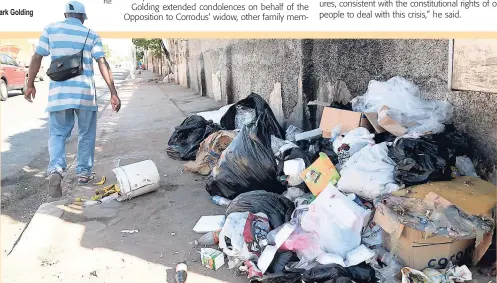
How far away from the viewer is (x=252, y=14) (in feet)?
6.16

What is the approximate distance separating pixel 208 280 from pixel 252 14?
1410 mm

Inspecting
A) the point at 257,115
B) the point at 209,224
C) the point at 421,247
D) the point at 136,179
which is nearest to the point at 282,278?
the point at 421,247

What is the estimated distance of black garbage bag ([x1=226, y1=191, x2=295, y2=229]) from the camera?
8.63 feet

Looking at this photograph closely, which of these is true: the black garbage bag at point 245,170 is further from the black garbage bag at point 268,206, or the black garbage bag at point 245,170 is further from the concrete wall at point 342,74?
the concrete wall at point 342,74

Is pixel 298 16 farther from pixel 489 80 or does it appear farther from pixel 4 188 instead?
pixel 4 188

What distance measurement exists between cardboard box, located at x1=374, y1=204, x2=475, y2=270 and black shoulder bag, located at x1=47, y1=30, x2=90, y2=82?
2676 millimetres

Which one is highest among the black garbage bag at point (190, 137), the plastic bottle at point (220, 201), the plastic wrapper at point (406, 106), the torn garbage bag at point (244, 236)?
the plastic wrapper at point (406, 106)

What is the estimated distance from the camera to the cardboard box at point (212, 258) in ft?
7.74

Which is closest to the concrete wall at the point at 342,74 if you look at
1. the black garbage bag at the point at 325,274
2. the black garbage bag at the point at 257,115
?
the black garbage bag at the point at 257,115

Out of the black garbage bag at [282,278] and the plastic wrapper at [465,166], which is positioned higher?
the plastic wrapper at [465,166]

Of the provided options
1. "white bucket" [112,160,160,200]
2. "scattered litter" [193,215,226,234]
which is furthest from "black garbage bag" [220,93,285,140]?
"scattered litter" [193,215,226,234]

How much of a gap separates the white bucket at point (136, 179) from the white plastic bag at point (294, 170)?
3.84 feet

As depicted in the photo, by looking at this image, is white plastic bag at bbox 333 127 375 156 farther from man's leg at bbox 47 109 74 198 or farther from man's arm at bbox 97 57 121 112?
man's leg at bbox 47 109 74 198

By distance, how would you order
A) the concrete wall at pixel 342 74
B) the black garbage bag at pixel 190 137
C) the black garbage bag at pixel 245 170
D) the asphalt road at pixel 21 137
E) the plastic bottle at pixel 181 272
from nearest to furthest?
the plastic bottle at pixel 181 272
the concrete wall at pixel 342 74
the black garbage bag at pixel 245 170
the black garbage bag at pixel 190 137
the asphalt road at pixel 21 137
